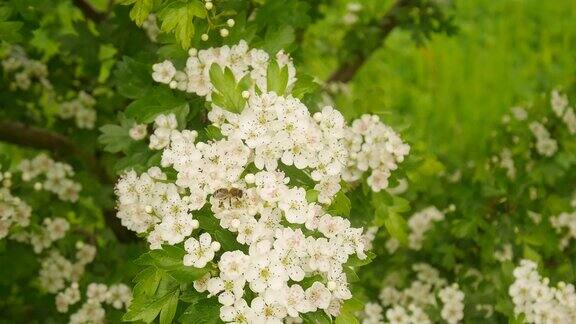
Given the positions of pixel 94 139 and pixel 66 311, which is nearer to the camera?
pixel 66 311

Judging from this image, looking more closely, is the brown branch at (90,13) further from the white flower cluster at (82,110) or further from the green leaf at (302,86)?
the green leaf at (302,86)

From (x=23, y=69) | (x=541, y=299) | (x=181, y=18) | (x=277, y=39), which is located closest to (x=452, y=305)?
(x=541, y=299)

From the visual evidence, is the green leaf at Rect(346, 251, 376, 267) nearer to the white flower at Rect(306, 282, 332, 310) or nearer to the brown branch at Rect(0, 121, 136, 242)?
the white flower at Rect(306, 282, 332, 310)

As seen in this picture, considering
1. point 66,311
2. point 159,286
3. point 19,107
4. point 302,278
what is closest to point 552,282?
point 302,278

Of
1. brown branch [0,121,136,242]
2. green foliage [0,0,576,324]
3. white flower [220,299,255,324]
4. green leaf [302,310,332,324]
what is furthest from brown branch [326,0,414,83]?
white flower [220,299,255,324]

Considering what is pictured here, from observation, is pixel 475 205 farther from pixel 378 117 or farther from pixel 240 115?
pixel 240 115

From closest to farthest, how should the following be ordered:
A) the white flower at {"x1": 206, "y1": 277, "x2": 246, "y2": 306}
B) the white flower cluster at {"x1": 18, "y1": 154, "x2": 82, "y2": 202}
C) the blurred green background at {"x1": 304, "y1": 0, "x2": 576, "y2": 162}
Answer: the white flower at {"x1": 206, "y1": 277, "x2": 246, "y2": 306}, the white flower cluster at {"x1": 18, "y1": 154, "x2": 82, "y2": 202}, the blurred green background at {"x1": 304, "y1": 0, "x2": 576, "y2": 162}

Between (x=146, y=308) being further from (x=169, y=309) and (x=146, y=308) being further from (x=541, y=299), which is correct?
(x=541, y=299)
